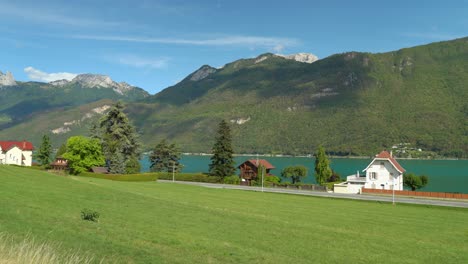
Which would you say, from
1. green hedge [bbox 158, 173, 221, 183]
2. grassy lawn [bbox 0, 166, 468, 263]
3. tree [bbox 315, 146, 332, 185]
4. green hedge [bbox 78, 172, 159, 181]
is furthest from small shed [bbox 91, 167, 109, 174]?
grassy lawn [bbox 0, 166, 468, 263]

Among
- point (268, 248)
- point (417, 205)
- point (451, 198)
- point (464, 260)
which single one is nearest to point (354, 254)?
point (268, 248)

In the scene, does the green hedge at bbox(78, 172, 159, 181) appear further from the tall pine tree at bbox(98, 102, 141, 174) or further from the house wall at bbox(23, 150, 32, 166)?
the house wall at bbox(23, 150, 32, 166)

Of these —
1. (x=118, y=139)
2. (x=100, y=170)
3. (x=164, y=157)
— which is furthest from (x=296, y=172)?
(x=100, y=170)

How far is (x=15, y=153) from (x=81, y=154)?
1448 inches

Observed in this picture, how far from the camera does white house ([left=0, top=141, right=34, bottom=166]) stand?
3925 inches

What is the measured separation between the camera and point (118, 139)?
87.2 m

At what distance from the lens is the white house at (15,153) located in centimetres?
9969

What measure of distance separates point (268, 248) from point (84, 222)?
24.2 ft

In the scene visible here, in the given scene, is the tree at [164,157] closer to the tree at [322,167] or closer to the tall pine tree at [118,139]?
the tall pine tree at [118,139]

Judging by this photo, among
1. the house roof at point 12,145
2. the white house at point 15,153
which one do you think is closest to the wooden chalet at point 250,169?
the white house at point 15,153

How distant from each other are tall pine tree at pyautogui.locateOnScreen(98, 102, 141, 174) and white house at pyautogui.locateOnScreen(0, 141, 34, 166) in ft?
88.1

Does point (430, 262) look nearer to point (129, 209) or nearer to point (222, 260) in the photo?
point (222, 260)

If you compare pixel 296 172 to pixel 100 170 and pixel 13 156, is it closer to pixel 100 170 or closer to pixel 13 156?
pixel 100 170

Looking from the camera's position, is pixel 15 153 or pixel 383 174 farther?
pixel 15 153
